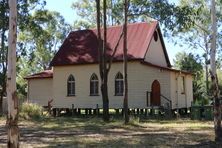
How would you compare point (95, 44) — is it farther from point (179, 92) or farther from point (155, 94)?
point (179, 92)

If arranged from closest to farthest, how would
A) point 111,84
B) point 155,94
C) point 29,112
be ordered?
point 29,112 < point 155,94 < point 111,84

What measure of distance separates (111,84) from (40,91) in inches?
411

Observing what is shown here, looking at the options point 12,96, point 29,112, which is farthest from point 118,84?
point 12,96

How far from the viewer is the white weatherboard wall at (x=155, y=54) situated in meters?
38.3

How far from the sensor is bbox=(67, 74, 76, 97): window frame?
131 ft

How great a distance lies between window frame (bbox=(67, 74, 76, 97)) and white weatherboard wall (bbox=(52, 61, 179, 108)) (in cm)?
27

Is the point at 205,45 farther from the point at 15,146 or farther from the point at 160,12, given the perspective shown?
the point at 15,146

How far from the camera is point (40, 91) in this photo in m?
45.2

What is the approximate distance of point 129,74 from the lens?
36688mm

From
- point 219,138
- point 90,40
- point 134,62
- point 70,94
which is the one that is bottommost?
point 219,138

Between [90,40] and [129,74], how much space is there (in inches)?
235

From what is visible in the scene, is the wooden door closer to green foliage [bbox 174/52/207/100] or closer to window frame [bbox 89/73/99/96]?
window frame [bbox 89/73/99/96]

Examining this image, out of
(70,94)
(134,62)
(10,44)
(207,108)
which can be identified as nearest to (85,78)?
(70,94)

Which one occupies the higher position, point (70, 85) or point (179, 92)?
point (70, 85)
